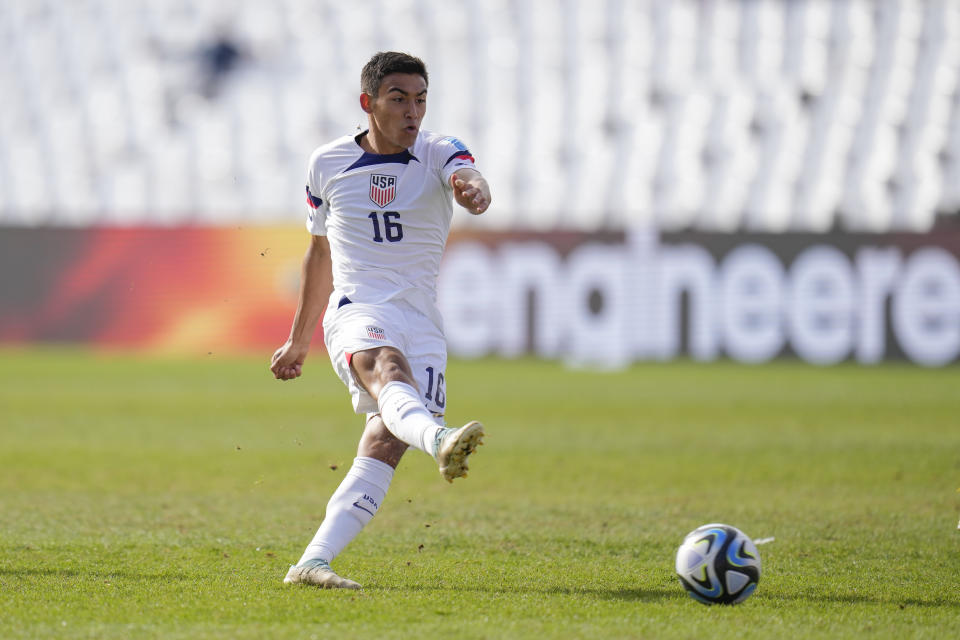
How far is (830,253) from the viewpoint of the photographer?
63.0 feet

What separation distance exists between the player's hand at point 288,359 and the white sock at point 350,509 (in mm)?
635

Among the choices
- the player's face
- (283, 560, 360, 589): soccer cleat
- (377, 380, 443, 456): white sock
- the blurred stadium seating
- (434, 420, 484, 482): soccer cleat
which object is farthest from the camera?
the blurred stadium seating

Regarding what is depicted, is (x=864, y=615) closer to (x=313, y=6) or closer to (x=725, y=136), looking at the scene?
(x=725, y=136)

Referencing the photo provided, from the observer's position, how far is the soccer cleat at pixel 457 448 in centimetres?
434

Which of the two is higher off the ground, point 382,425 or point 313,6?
point 313,6

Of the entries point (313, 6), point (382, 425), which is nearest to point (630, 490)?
point (382, 425)

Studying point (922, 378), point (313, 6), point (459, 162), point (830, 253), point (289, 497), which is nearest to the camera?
point (459, 162)

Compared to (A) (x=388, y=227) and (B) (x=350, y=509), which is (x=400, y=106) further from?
(B) (x=350, y=509)

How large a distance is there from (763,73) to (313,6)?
33.8 feet

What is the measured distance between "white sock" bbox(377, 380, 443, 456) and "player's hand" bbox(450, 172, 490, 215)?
72 centimetres

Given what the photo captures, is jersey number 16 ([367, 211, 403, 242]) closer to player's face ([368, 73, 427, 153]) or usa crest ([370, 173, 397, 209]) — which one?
usa crest ([370, 173, 397, 209])

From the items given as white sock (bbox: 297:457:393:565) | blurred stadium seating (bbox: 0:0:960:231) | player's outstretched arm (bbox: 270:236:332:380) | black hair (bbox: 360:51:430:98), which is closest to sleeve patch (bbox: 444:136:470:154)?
black hair (bbox: 360:51:430:98)

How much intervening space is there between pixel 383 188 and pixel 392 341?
0.64 meters

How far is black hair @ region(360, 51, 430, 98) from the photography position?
504 centimetres
